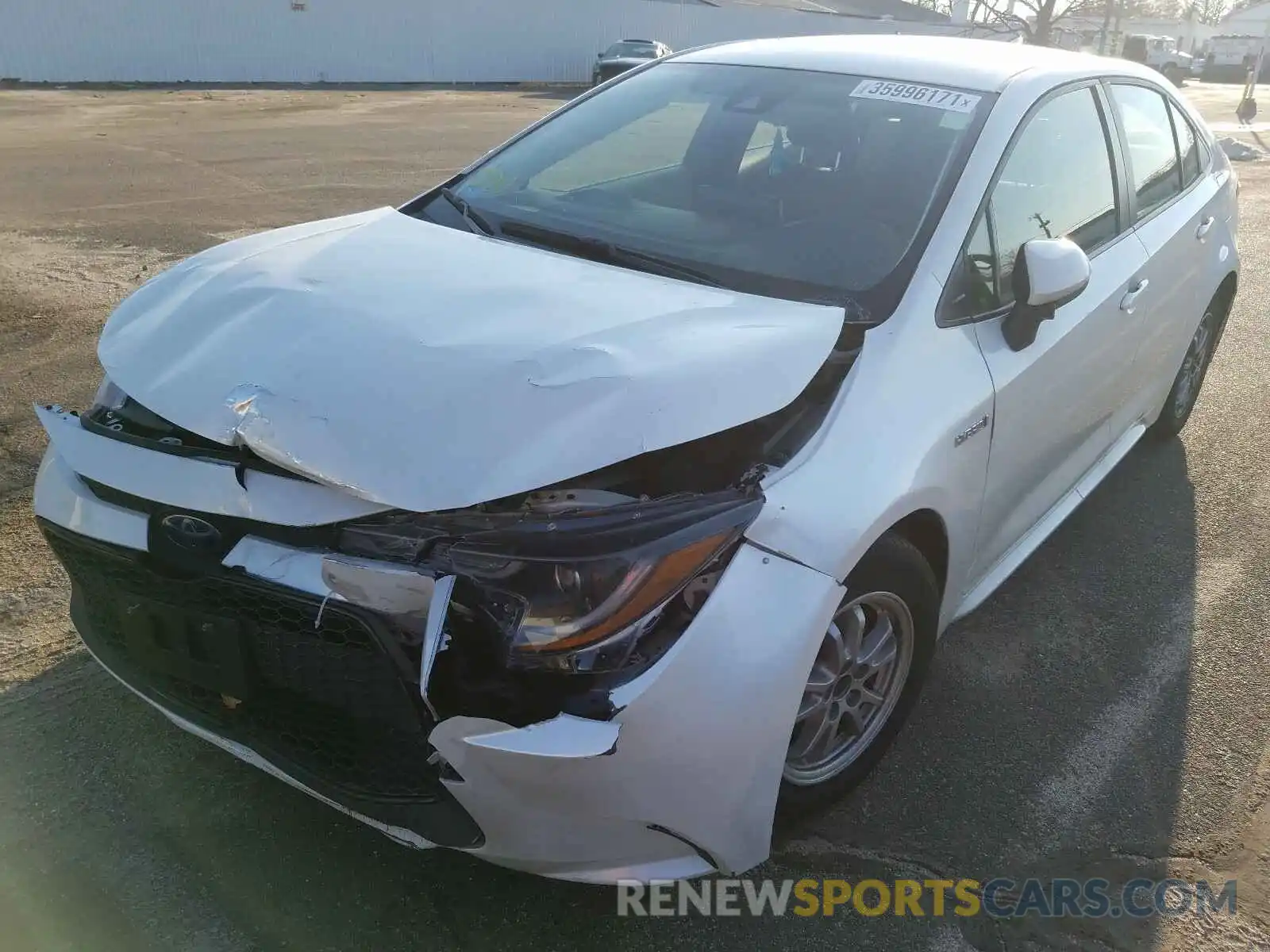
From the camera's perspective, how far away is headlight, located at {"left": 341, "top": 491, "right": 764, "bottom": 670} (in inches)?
75.8

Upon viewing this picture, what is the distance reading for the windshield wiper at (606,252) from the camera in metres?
2.78

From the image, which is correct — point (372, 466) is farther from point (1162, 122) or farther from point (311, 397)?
point (1162, 122)

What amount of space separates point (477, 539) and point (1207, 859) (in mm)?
2056

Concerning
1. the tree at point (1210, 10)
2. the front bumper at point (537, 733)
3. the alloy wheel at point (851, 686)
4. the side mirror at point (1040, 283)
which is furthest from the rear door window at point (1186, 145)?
the tree at point (1210, 10)

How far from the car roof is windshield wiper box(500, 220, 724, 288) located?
1.05 meters

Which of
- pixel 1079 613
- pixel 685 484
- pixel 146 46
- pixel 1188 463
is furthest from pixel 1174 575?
pixel 146 46

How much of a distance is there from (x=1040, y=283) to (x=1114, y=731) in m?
1.36

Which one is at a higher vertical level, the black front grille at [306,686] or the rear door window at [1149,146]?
the rear door window at [1149,146]

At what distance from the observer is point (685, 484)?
2.15m

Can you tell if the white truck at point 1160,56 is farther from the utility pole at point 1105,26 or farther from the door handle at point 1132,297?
the door handle at point 1132,297

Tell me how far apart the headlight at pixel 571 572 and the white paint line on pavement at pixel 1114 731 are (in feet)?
4.55

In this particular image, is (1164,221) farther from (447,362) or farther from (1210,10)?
(1210,10)

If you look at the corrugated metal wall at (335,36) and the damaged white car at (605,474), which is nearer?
the damaged white car at (605,474)

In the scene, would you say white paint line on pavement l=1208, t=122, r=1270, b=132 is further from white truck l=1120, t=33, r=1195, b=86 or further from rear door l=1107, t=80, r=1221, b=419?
white truck l=1120, t=33, r=1195, b=86
